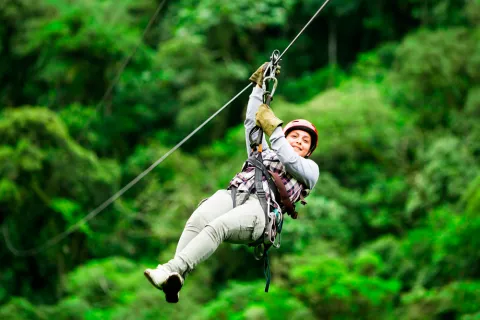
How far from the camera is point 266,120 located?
14.6 ft

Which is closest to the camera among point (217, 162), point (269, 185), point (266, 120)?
point (266, 120)

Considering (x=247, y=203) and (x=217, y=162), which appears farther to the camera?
(x=217, y=162)

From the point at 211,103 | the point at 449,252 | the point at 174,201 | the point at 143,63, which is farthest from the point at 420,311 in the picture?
the point at 143,63

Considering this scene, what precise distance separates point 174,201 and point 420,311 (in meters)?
4.98

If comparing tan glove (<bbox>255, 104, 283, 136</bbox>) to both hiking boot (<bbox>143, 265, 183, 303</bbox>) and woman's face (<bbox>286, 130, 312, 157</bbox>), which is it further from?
hiking boot (<bbox>143, 265, 183, 303</bbox>)

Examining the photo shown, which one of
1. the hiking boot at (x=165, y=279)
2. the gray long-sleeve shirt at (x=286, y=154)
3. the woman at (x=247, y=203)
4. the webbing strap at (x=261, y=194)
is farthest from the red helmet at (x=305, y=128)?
the hiking boot at (x=165, y=279)

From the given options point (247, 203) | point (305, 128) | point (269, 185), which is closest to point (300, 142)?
point (305, 128)

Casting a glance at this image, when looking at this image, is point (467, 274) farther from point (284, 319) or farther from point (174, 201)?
point (174, 201)

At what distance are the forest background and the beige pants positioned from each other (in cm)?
746

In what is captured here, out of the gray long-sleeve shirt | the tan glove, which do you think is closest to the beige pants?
the gray long-sleeve shirt

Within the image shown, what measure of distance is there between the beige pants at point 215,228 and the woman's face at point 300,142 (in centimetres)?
36

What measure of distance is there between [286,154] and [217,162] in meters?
13.0

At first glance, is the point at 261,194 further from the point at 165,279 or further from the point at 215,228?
the point at 165,279

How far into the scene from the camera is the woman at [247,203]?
4.25 m
